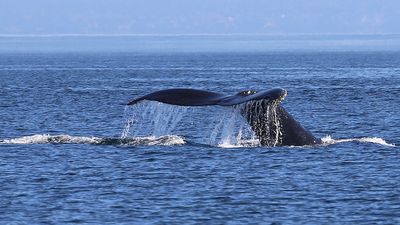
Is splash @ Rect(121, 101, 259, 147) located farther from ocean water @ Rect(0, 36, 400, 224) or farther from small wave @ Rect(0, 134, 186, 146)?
small wave @ Rect(0, 134, 186, 146)

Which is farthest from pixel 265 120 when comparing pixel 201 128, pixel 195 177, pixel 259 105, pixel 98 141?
pixel 201 128

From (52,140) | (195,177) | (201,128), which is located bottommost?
(201,128)

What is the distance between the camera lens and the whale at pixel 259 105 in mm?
19016

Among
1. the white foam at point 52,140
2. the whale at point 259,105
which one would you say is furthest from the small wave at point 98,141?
the whale at point 259,105

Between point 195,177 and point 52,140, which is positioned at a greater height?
point 195,177

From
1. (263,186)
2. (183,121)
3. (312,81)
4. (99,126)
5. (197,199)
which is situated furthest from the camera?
(312,81)

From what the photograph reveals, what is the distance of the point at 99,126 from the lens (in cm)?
→ 3172

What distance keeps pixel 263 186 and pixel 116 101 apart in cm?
2727

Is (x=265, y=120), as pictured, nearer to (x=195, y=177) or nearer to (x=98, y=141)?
(x=195, y=177)

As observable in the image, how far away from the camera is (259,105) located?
20047 millimetres

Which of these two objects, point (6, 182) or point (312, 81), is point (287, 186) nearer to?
point (6, 182)

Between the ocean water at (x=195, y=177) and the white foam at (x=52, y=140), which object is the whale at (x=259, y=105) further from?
the white foam at (x=52, y=140)

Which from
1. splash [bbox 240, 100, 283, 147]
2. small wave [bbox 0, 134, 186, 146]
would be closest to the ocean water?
small wave [bbox 0, 134, 186, 146]

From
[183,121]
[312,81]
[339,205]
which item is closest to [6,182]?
[339,205]
